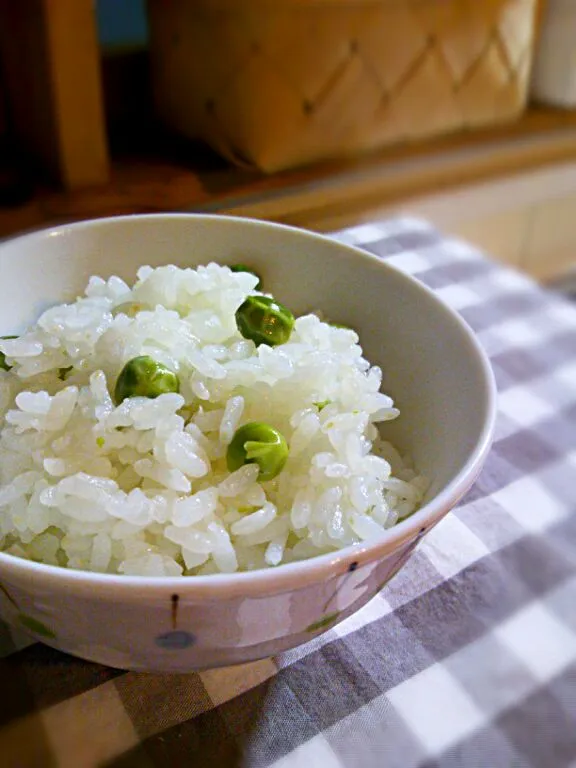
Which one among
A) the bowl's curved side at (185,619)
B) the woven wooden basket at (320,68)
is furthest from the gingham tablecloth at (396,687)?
the woven wooden basket at (320,68)

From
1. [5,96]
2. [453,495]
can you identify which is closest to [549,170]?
[5,96]

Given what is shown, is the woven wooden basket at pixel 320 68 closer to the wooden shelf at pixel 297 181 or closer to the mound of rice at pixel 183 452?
the wooden shelf at pixel 297 181

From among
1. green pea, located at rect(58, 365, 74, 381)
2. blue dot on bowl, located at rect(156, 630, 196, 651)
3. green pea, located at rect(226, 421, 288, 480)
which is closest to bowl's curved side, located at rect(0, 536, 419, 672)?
blue dot on bowl, located at rect(156, 630, 196, 651)

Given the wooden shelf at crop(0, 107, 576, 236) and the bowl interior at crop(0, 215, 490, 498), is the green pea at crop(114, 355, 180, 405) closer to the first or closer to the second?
the bowl interior at crop(0, 215, 490, 498)

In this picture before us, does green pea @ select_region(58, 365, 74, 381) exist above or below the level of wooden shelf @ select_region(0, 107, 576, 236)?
above

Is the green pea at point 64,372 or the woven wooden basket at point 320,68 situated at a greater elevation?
the green pea at point 64,372

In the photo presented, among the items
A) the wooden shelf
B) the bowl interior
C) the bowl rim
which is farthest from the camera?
the wooden shelf
